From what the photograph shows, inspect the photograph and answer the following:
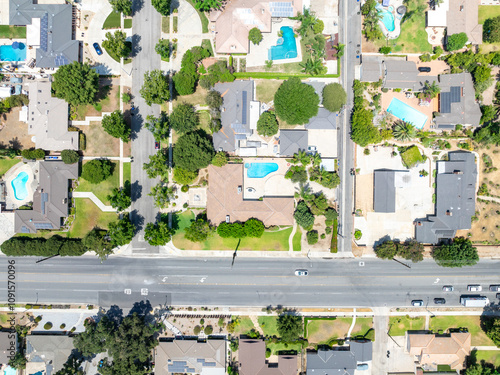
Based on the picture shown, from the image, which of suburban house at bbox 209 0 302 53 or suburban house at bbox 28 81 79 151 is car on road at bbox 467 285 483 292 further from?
suburban house at bbox 28 81 79 151

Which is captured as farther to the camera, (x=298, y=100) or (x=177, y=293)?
(x=177, y=293)

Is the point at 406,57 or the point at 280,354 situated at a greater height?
the point at 406,57

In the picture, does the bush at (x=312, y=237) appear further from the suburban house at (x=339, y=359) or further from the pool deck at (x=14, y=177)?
the pool deck at (x=14, y=177)

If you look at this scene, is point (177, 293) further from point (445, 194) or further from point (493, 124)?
point (493, 124)

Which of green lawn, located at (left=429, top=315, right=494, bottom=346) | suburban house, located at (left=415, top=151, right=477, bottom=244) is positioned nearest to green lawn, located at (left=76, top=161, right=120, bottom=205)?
suburban house, located at (left=415, top=151, right=477, bottom=244)

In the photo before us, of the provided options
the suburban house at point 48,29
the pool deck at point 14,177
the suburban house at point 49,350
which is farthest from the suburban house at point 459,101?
the suburban house at point 49,350

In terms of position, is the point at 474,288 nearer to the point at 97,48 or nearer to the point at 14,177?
the point at 97,48

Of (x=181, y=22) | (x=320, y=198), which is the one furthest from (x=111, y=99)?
(x=320, y=198)

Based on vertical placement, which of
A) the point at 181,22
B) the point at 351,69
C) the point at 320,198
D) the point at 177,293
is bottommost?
Answer: the point at 177,293
